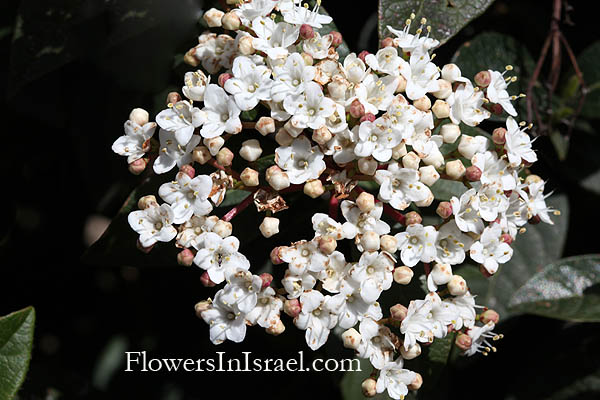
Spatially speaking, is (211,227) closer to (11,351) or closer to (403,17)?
(11,351)

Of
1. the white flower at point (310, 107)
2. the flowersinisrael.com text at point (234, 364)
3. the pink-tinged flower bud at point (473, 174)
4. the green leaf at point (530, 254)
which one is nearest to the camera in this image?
the white flower at point (310, 107)

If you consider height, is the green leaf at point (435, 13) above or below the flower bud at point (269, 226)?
above

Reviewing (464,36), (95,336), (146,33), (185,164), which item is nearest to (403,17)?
(464,36)

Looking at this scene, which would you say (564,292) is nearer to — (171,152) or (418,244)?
(418,244)

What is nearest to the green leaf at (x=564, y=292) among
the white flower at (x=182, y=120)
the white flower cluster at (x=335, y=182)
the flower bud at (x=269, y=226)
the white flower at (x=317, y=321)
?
the white flower cluster at (x=335, y=182)

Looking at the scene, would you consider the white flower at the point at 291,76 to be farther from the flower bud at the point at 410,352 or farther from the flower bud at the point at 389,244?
the flower bud at the point at 410,352

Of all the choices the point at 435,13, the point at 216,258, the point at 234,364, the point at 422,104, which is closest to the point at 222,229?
the point at 216,258
